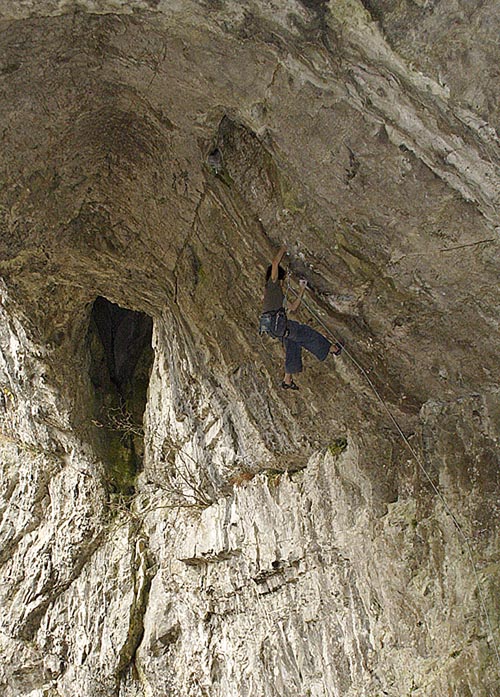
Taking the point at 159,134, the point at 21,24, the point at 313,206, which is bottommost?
the point at 313,206

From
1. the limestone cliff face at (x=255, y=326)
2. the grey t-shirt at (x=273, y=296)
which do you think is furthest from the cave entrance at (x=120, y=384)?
the grey t-shirt at (x=273, y=296)

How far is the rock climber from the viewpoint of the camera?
488 centimetres

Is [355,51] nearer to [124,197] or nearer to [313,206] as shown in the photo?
[313,206]

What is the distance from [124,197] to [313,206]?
218 centimetres

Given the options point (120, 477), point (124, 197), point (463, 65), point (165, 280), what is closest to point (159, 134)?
point (124, 197)

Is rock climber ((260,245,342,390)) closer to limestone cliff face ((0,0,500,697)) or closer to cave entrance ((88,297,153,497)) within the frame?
limestone cliff face ((0,0,500,697))

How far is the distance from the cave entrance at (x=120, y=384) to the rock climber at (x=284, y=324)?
4.93 m

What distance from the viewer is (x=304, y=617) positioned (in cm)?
589

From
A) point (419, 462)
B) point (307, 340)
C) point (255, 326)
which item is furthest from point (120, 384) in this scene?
point (419, 462)

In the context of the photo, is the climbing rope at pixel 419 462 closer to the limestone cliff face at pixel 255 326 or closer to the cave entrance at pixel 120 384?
the limestone cliff face at pixel 255 326

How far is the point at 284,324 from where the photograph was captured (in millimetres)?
4926

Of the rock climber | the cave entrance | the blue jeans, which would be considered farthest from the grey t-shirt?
the cave entrance

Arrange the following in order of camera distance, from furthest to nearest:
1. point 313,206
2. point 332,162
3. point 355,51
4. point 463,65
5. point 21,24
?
point 313,206 < point 332,162 < point 21,24 < point 355,51 < point 463,65

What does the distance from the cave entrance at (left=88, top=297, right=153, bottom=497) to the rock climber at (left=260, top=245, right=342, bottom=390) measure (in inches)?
194
